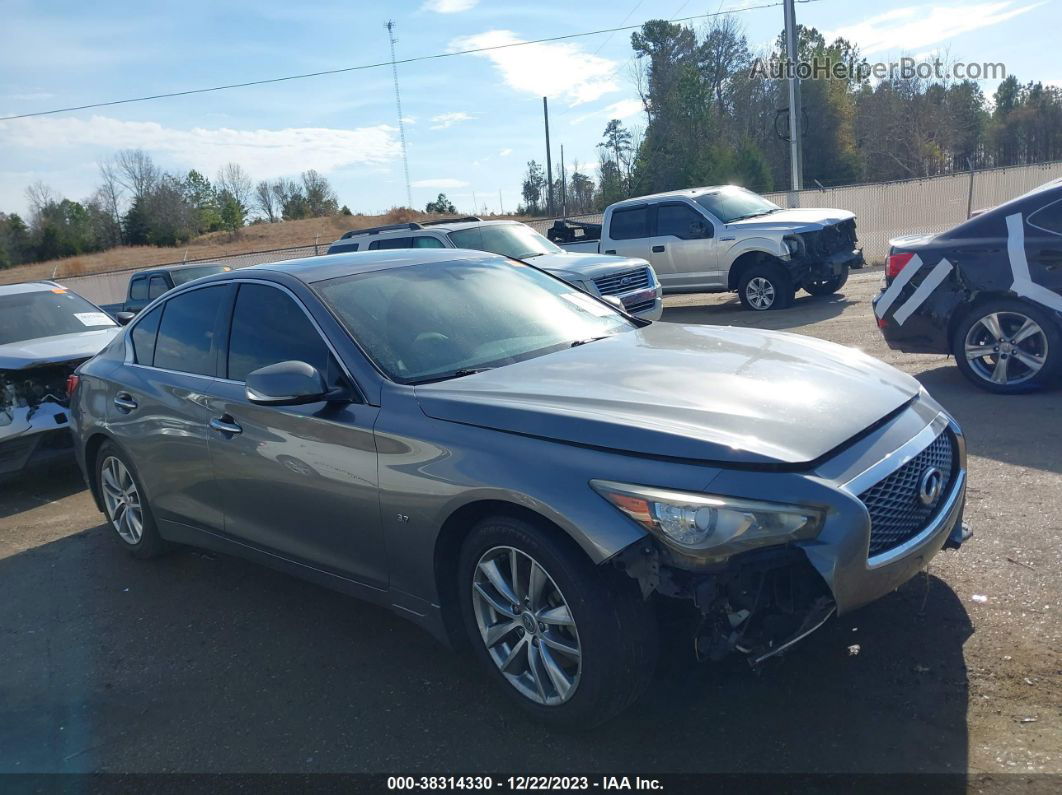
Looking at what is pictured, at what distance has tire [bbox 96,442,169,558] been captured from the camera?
518 cm

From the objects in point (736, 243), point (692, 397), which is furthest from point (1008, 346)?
point (736, 243)

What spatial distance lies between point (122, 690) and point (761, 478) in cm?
296

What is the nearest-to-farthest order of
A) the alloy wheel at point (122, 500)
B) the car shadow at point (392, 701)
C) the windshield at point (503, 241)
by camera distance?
the car shadow at point (392, 701) < the alloy wheel at point (122, 500) < the windshield at point (503, 241)

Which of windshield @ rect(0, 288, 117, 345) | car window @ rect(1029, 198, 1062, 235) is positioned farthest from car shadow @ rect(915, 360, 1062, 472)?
windshield @ rect(0, 288, 117, 345)

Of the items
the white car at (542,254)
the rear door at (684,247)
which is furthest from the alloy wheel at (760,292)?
the white car at (542,254)

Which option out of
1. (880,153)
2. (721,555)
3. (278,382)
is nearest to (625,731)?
(721,555)

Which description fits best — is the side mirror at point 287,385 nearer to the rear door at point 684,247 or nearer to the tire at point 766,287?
the tire at point 766,287

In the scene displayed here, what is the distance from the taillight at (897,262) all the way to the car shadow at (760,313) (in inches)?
155

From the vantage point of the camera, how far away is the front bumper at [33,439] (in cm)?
695

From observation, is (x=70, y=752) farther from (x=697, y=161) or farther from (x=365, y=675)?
(x=697, y=161)

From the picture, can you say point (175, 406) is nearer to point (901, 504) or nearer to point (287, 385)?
point (287, 385)

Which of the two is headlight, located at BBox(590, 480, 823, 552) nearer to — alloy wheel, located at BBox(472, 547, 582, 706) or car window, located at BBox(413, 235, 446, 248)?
alloy wheel, located at BBox(472, 547, 582, 706)

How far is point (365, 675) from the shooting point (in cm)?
376

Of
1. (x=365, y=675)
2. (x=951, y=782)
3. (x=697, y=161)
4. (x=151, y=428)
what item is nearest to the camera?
(x=951, y=782)
